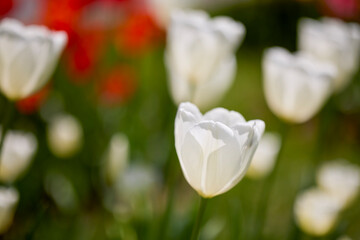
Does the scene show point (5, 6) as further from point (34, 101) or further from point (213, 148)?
point (213, 148)

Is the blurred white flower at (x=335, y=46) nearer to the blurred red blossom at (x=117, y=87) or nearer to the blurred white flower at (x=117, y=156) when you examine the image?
the blurred white flower at (x=117, y=156)

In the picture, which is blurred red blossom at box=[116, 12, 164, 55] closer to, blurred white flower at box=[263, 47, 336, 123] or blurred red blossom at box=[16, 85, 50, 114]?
blurred red blossom at box=[16, 85, 50, 114]

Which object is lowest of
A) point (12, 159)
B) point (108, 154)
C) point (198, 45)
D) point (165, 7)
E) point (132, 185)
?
point (165, 7)

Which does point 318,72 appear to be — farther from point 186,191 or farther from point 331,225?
point 186,191

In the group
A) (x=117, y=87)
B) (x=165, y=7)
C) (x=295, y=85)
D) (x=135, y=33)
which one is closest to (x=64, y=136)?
(x=117, y=87)

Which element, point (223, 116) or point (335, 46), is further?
point (335, 46)

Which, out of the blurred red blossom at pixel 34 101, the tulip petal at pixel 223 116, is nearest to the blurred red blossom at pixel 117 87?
the blurred red blossom at pixel 34 101
